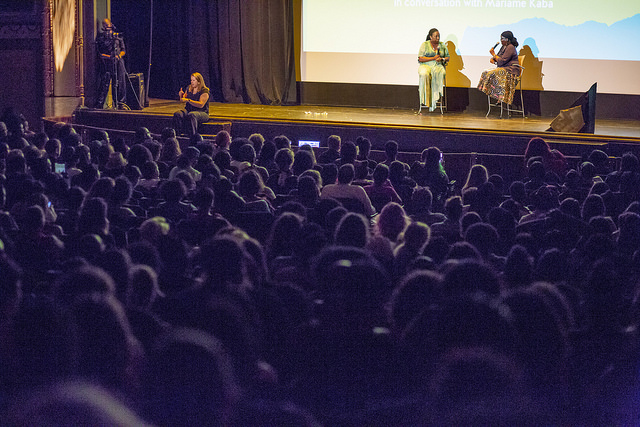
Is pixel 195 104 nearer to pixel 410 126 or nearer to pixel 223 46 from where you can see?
pixel 410 126

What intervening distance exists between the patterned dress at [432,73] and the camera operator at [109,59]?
14.0 feet

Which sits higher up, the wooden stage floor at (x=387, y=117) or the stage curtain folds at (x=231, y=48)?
the stage curtain folds at (x=231, y=48)

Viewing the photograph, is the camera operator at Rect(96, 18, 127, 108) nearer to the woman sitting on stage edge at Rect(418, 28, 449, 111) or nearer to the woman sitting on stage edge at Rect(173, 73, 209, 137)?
the woman sitting on stage edge at Rect(173, 73, 209, 137)

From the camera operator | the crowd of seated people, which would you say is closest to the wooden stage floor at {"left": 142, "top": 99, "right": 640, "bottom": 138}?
the camera operator

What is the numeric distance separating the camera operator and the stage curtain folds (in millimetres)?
2795

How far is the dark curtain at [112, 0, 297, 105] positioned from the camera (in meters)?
11.4

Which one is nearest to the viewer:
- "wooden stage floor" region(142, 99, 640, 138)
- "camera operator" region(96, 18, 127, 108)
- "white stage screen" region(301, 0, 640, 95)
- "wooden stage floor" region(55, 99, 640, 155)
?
"wooden stage floor" region(55, 99, 640, 155)

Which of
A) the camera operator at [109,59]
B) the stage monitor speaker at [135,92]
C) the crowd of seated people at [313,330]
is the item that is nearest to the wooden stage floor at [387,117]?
the stage monitor speaker at [135,92]

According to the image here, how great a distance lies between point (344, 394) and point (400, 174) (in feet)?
10.6

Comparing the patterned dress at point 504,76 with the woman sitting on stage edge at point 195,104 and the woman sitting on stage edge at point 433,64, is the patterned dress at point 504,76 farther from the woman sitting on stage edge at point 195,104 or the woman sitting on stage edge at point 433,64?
the woman sitting on stage edge at point 195,104

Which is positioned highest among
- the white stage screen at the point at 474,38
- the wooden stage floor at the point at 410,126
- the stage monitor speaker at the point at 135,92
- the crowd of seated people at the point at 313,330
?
the white stage screen at the point at 474,38

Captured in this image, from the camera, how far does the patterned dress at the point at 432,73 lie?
9.37 meters

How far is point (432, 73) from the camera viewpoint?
9422 millimetres

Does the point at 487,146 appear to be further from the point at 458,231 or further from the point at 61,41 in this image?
the point at 61,41
